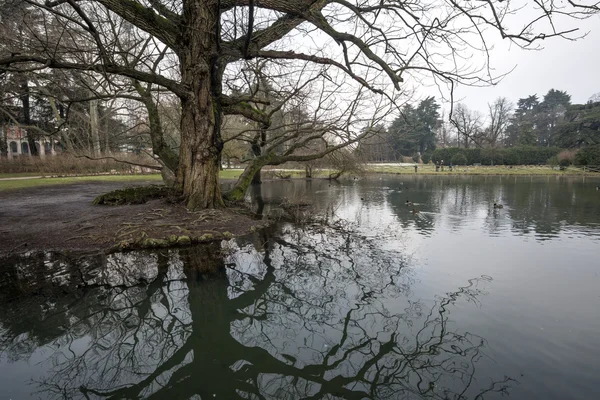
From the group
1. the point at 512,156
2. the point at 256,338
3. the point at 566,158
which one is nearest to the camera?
the point at 256,338

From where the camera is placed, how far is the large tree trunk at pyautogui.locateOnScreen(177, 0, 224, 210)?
343 inches

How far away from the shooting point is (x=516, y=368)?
3.50m

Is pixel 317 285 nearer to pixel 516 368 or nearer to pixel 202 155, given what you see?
pixel 516 368

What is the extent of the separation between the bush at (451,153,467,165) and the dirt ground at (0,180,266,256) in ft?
138

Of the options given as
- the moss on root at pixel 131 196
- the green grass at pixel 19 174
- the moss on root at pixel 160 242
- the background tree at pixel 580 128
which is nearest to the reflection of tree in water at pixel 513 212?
the moss on root at pixel 160 242

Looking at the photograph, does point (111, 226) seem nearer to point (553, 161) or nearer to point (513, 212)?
point (513, 212)

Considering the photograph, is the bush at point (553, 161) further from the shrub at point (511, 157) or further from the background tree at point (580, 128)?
the shrub at point (511, 157)

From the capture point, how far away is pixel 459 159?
45688mm

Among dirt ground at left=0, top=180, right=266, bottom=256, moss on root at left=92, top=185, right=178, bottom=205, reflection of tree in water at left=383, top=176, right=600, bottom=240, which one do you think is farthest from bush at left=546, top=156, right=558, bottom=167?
moss on root at left=92, top=185, right=178, bottom=205

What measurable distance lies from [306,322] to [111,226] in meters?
6.50

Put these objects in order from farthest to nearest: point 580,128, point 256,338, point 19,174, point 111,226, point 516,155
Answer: point 516,155 < point 580,128 < point 19,174 < point 111,226 < point 256,338

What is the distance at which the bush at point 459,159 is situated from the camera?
149 feet

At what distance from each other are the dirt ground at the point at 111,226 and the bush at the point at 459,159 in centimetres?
4207

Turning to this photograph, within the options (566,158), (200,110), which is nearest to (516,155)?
(566,158)
